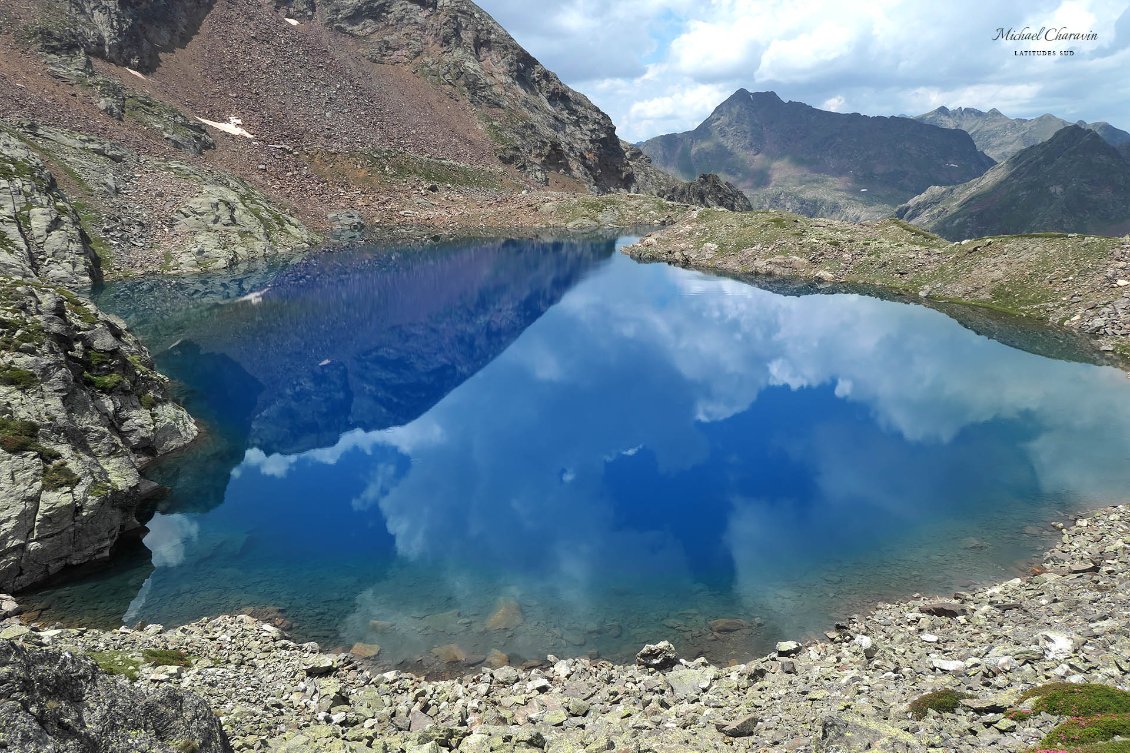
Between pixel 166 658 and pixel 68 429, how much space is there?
15.0 m

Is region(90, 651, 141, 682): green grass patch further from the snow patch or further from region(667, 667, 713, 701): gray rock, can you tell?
the snow patch

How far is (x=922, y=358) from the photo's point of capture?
2238 inches

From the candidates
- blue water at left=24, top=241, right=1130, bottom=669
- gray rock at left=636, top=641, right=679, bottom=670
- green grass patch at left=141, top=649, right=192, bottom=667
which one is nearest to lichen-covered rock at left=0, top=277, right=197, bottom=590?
blue water at left=24, top=241, right=1130, bottom=669

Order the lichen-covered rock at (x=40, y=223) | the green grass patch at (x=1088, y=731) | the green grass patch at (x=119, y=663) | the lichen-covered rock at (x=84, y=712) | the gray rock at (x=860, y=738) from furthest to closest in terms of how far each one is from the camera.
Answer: the lichen-covered rock at (x=40, y=223) → the green grass patch at (x=119, y=663) → the gray rock at (x=860, y=738) → the green grass patch at (x=1088, y=731) → the lichen-covered rock at (x=84, y=712)

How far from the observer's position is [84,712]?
10.4 metres

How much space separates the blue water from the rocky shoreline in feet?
6.28

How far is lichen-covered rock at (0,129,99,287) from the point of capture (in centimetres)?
6725

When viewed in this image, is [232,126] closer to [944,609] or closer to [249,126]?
[249,126]

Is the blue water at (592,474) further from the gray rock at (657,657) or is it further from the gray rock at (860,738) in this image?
the gray rock at (860,738)

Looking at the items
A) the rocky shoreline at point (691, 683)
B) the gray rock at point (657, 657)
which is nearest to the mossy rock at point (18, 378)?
the rocky shoreline at point (691, 683)

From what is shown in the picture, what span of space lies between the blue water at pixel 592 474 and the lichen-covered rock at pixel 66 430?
1.75 meters

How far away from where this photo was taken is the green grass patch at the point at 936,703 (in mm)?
14125

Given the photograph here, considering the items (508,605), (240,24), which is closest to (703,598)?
(508,605)

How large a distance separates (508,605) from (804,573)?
12335 millimetres
